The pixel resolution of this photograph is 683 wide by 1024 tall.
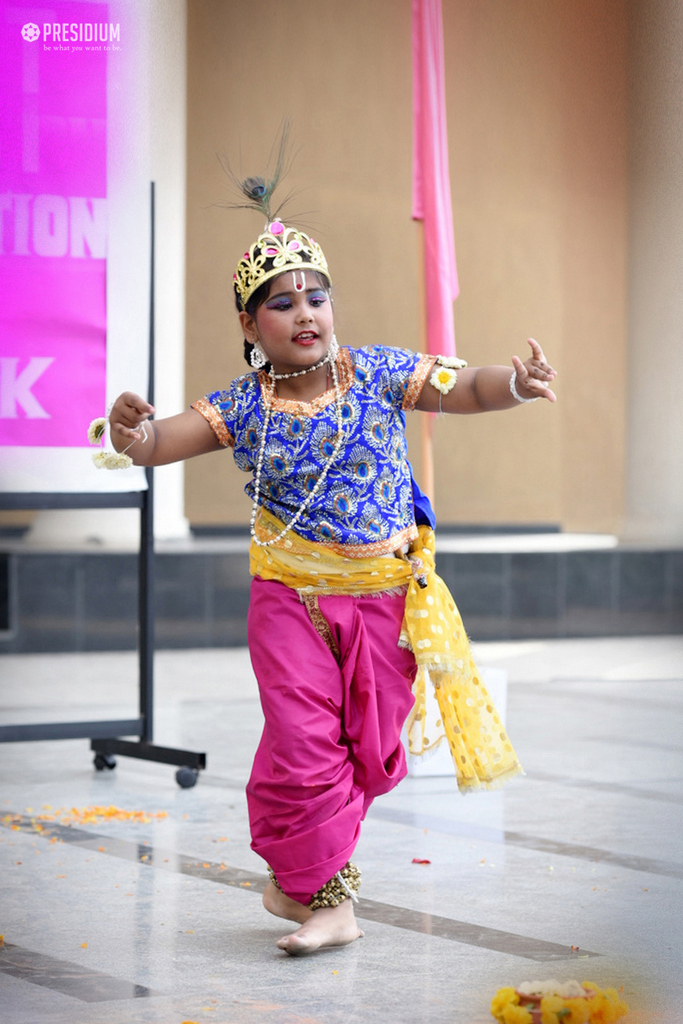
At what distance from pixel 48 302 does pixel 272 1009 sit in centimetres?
220

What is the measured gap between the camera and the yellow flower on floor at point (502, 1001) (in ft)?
6.15

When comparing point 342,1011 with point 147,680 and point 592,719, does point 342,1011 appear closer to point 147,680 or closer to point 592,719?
point 147,680

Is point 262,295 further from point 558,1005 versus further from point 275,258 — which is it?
point 558,1005

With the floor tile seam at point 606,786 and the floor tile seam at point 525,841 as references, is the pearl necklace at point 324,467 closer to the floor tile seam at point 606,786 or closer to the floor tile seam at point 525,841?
the floor tile seam at point 525,841

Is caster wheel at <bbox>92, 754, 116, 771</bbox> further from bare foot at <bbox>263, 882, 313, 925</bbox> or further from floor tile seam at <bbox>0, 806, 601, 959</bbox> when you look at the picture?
bare foot at <bbox>263, 882, 313, 925</bbox>

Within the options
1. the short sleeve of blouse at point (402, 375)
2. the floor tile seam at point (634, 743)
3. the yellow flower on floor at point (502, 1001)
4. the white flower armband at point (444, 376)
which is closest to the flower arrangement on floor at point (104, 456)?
the short sleeve of blouse at point (402, 375)

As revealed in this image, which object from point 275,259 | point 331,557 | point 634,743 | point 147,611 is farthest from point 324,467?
point 634,743

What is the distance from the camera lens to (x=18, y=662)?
6594 millimetres

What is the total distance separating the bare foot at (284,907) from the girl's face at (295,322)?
94cm

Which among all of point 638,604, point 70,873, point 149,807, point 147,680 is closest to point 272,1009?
point 70,873

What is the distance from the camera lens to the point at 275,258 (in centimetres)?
252

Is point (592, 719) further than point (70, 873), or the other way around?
point (592, 719)

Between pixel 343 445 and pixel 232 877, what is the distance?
38.7 inches

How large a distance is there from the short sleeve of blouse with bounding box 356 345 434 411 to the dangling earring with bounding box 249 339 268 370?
0.59ft
